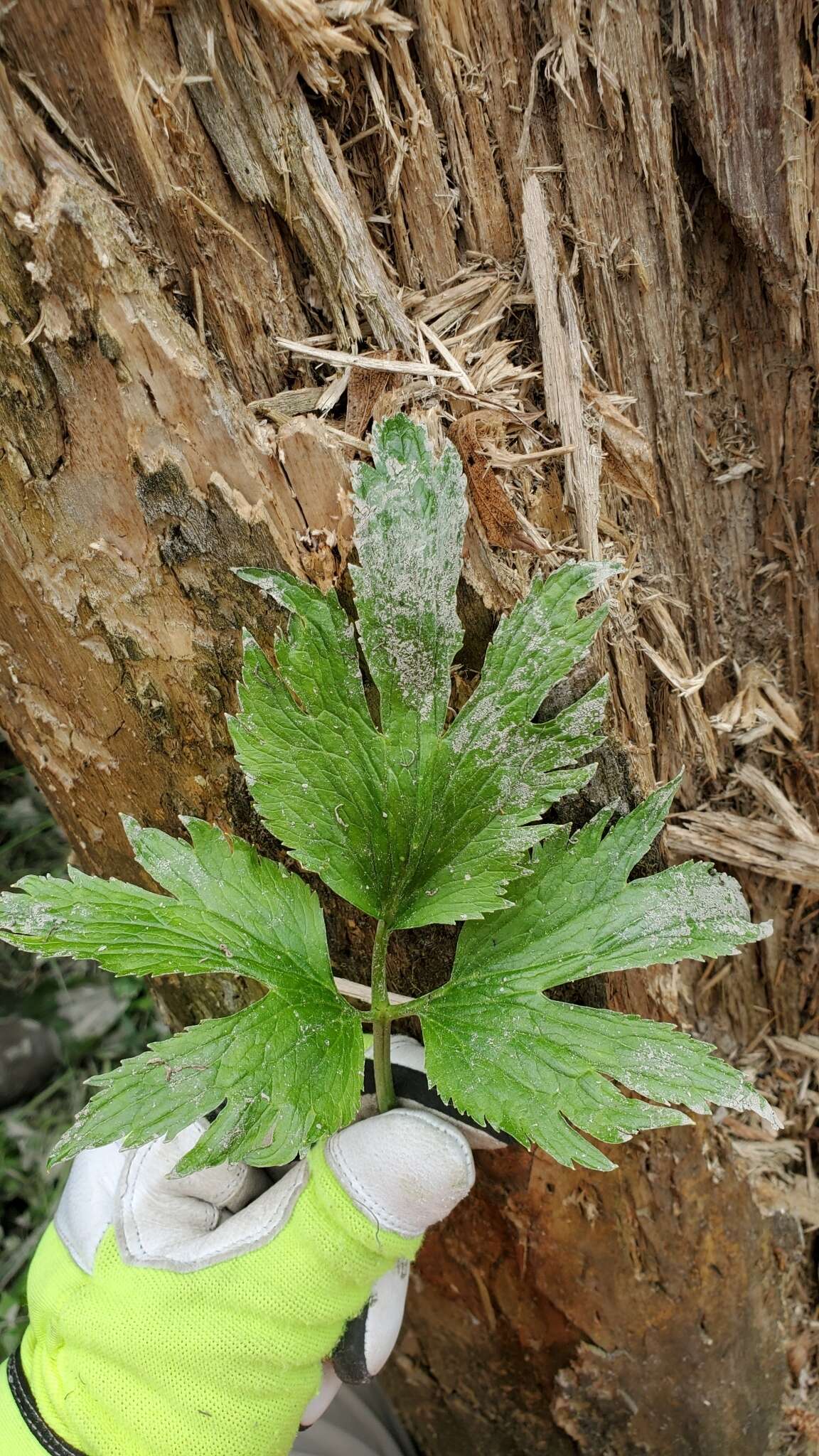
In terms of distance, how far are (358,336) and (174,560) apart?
44cm

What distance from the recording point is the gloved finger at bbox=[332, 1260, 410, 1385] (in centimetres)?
157

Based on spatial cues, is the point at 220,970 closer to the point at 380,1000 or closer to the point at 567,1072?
the point at 380,1000

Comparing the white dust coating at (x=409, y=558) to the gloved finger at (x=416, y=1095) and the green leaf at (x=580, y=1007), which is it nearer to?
the green leaf at (x=580, y=1007)

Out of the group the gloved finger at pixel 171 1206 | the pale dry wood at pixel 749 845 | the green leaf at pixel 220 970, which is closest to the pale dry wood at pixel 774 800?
the pale dry wood at pixel 749 845

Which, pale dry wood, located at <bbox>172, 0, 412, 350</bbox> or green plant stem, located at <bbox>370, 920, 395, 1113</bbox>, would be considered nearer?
pale dry wood, located at <bbox>172, 0, 412, 350</bbox>

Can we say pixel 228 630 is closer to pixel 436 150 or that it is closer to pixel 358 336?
pixel 358 336

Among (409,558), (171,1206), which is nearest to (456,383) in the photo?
(409,558)

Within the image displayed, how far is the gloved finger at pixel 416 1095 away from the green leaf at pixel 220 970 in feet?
0.92

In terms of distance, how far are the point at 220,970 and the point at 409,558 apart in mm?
638

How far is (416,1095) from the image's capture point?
1.57 m

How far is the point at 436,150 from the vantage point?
4.26ft

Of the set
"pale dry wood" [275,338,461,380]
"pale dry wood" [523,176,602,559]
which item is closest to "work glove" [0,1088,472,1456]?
"pale dry wood" [523,176,602,559]

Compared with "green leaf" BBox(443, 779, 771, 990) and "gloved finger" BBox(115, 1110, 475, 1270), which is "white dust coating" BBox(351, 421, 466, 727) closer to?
"green leaf" BBox(443, 779, 771, 990)

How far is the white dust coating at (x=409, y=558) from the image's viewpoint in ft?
3.84
